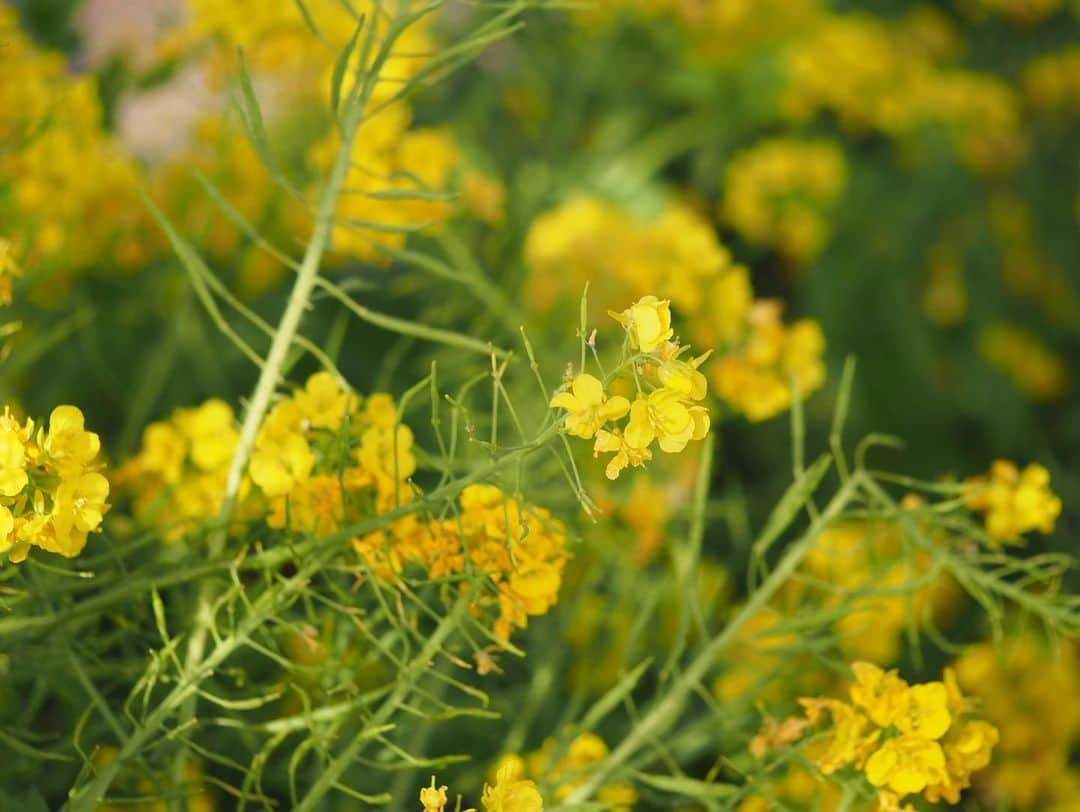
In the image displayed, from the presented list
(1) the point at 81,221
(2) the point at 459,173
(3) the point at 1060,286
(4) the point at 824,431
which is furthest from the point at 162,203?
(3) the point at 1060,286

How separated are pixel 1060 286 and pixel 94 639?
61.5 inches

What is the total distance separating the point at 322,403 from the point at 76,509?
0.44ft

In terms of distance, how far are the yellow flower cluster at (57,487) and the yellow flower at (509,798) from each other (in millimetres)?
174

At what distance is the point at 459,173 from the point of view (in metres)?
1.13

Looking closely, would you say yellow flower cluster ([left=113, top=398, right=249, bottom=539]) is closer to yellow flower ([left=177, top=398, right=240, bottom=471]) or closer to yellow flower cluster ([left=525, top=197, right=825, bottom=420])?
yellow flower ([left=177, top=398, right=240, bottom=471])

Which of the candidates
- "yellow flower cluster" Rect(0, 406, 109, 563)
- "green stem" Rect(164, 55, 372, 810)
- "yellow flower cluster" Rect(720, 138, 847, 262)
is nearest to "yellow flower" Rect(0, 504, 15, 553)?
"yellow flower cluster" Rect(0, 406, 109, 563)

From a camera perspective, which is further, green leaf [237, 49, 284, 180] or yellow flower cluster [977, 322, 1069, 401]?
yellow flower cluster [977, 322, 1069, 401]

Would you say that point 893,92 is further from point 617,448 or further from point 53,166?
point 617,448

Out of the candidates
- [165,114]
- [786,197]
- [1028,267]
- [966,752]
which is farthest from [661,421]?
[1028,267]

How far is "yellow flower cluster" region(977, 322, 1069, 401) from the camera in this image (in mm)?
1726

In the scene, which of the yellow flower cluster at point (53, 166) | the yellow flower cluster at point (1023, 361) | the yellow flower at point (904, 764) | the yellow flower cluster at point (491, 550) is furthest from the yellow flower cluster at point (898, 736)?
the yellow flower cluster at point (1023, 361)

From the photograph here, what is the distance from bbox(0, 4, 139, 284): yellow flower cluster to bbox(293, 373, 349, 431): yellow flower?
256 mm

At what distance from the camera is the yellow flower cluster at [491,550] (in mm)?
567

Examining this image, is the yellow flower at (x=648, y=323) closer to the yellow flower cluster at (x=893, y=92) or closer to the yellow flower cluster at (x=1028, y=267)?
the yellow flower cluster at (x=893, y=92)
